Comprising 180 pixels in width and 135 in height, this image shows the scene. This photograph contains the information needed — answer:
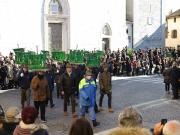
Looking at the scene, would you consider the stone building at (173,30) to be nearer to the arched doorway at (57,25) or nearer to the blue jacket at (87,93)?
the arched doorway at (57,25)

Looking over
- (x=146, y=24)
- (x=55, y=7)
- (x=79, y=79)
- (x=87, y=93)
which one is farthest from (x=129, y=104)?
(x=146, y=24)

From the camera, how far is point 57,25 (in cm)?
3394

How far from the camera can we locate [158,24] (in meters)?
42.2

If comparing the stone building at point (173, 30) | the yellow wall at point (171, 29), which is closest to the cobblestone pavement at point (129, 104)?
the stone building at point (173, 30)

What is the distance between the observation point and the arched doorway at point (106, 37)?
35.6 m

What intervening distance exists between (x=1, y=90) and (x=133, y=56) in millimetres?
11033

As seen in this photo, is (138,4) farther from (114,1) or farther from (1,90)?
(1,90)

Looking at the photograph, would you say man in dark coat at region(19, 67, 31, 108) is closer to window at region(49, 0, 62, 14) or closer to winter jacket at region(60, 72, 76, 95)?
winter jacket at region(60, 72, 76, 95)

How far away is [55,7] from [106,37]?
470 cm

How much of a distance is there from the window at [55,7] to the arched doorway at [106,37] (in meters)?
3.76

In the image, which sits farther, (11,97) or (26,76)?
(11,97)

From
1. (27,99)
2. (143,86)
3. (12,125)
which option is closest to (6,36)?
(143,86)

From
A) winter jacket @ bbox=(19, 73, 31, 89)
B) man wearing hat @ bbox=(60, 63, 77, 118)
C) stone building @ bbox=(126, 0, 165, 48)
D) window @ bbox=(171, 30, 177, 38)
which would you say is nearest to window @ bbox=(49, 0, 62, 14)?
stone building @ bbox=(126, 0, 165, 48)

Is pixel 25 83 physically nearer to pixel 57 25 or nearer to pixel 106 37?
pixel 57 25
